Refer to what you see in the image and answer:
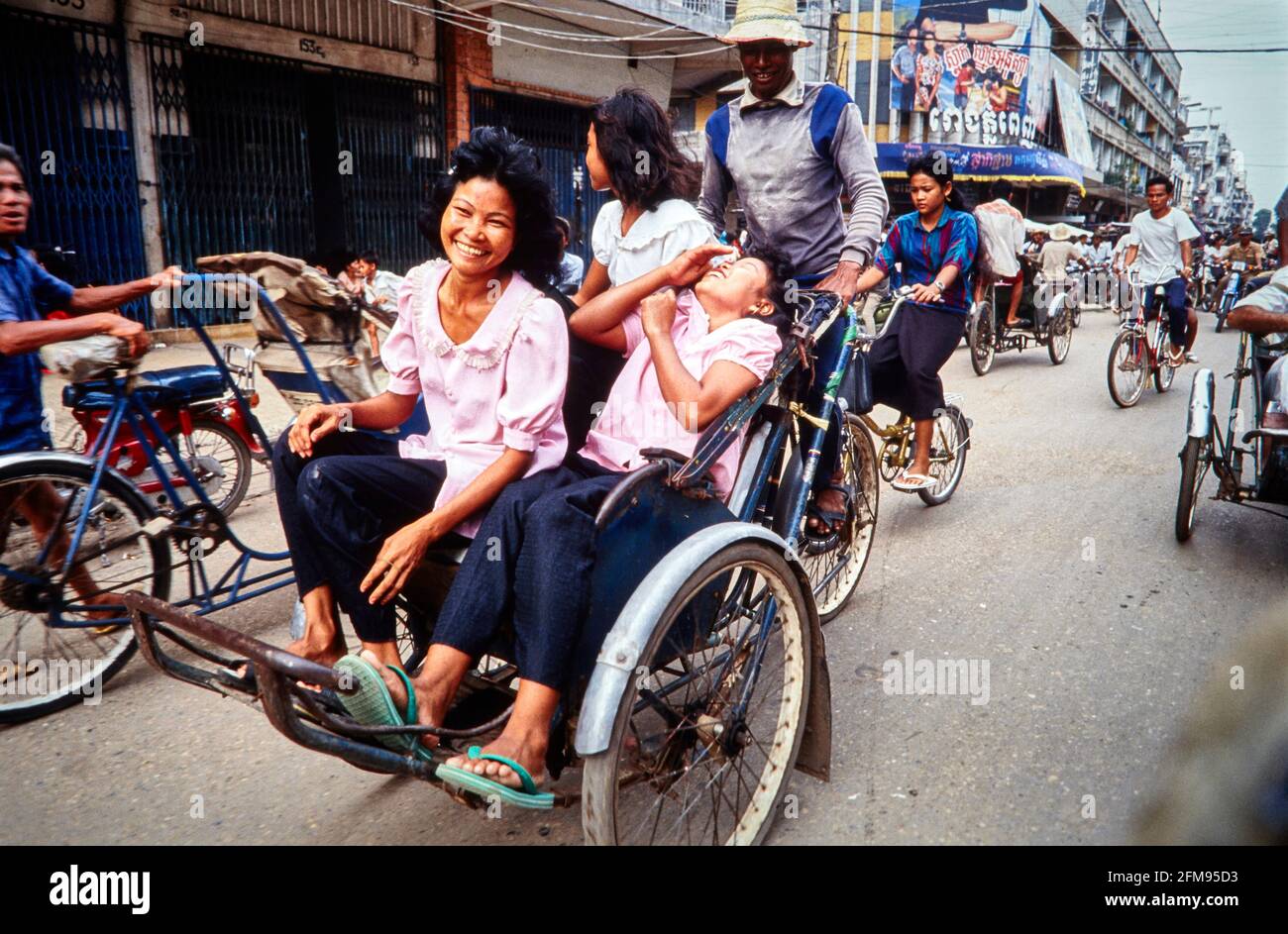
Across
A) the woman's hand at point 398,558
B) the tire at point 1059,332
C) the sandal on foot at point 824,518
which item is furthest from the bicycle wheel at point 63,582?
the tire at point 1059,332

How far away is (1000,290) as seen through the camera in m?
11.0

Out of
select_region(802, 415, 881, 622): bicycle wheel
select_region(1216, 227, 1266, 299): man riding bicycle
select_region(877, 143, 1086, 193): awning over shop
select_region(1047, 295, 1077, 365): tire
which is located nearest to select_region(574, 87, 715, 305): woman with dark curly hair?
select_region(802, 415, 881, 622): bicycle wheel

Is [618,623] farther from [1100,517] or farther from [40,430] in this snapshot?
[1100,517]

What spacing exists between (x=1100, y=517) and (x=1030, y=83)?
105 ft

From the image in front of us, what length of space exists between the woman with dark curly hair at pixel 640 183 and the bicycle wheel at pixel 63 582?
185 cm

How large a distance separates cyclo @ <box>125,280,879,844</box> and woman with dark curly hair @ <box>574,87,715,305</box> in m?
0.46

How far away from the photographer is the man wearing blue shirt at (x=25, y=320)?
119 inches

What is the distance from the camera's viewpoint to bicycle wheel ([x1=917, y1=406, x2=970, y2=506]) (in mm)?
5176

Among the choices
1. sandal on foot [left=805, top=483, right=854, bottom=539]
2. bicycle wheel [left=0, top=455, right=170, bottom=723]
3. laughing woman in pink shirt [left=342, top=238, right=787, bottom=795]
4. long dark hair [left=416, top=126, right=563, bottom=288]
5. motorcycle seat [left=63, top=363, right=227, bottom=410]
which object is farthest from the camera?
motorcycle seat [left=63, top=363, right=227, bottom=410]

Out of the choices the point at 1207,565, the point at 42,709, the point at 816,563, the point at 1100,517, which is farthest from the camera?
the point at 1100,517

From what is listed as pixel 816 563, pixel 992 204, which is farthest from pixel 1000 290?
pixel 816 563

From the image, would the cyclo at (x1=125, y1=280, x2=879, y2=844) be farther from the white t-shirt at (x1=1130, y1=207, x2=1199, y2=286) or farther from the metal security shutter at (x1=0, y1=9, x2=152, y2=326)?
the metal security shutter at (x1=0, y1=9, x2=152, y2=326)

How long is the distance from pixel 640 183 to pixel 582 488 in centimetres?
105

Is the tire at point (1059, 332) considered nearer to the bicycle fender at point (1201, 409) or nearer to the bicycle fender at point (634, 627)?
the bicycle fender at point (1201, 409)
